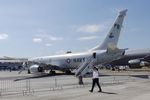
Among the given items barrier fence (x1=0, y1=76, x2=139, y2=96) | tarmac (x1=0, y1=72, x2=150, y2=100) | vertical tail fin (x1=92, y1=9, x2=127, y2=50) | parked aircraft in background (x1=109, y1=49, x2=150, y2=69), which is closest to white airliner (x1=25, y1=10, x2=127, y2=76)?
vertical tail fin (x1=92, y1=9, x2=127, y2=50)

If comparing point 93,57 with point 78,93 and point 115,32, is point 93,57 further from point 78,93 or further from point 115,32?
point 78,93

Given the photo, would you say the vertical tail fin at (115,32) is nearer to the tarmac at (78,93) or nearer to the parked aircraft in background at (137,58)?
the tarmac at (78,93)

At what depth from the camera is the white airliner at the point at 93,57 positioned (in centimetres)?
4088

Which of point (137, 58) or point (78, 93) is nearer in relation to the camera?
point (78, 93)

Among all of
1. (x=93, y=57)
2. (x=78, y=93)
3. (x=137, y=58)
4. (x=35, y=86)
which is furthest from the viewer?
(x=137, y=58)

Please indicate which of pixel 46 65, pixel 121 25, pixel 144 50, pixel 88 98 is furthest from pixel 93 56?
pixel 144 50

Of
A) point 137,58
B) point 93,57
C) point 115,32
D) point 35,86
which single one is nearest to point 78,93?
point 35,86

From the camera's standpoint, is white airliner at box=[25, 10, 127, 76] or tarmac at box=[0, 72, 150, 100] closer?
tarmac at box=[0, 72, 150, 100]

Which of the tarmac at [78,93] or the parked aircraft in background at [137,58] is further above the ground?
the parked aircraft in background at [137,58]

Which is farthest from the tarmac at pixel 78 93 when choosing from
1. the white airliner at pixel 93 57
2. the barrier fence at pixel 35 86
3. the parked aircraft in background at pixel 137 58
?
the parked aircraft in background at pixel 137 58

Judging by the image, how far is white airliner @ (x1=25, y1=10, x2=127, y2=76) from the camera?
1609 inches

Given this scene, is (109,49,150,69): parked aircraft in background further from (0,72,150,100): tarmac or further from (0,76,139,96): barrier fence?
(0,72,150,100): tarmac

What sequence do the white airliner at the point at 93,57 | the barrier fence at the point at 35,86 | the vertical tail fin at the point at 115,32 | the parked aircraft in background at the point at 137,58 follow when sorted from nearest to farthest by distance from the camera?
the barrier fence at the point at 35,86 < the white airliner at the point at 93,57 < the vertical tail fin at the point at 115,32 < the parked aircraft in background at the point at 137,58

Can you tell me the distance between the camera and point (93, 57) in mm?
43906
